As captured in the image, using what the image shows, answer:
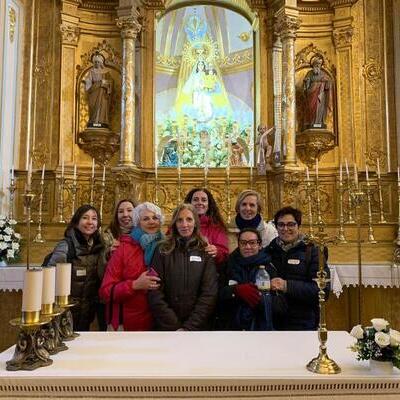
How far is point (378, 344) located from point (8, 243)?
501cm

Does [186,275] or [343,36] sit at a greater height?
[343,36]

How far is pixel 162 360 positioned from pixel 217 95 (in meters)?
8.89

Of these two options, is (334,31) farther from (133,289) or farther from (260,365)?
(260,365)

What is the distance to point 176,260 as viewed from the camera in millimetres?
3340

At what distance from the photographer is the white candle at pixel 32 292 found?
2176 millimetres

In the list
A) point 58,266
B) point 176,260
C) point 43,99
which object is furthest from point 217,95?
point 58,266

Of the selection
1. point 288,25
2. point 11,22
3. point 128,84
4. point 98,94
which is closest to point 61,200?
point 98,94

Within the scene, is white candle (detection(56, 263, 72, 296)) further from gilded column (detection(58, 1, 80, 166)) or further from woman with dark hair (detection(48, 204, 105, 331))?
gilded column (detection(58, 1, 80, 166))

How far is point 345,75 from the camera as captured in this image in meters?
8.26

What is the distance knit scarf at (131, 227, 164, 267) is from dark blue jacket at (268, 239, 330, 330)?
918mm

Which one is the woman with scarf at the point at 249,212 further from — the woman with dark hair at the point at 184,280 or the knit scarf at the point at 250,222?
the woman with dark hair at the point at 184,280

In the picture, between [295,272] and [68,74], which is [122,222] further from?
[68,74]

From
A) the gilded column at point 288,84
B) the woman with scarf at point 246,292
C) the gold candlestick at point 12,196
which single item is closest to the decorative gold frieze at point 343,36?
the gilded column at point 288,84

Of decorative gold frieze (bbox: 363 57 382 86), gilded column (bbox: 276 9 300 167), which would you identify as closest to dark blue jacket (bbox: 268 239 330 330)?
gilded column (bbox: 276 9 300 167)
